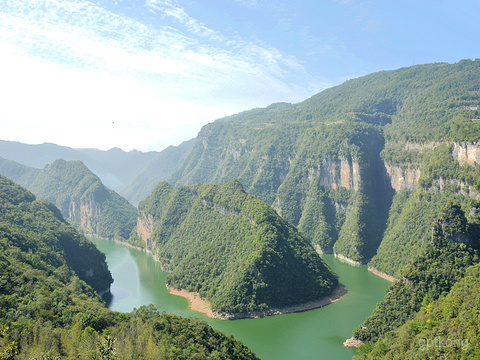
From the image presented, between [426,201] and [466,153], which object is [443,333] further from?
[426,201]

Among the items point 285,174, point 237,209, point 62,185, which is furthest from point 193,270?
point 62,185

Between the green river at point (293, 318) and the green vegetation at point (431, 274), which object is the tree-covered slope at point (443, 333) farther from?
the green river at point (293, 318)

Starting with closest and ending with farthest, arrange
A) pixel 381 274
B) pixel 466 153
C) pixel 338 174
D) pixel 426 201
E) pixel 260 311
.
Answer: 1. pixel 260 311
2. pixel 466 153
3. pixel 381 274
4. pixel 426 201
5. pixel 338 174

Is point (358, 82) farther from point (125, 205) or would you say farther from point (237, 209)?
point (237, 209)

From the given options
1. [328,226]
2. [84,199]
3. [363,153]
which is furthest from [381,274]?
[84,199]

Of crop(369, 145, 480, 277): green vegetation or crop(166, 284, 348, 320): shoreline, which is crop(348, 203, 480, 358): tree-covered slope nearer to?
crop(166, 284, 348, 320): shoreline

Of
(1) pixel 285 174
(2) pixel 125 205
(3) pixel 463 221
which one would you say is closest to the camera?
(3) pixel 463 221
